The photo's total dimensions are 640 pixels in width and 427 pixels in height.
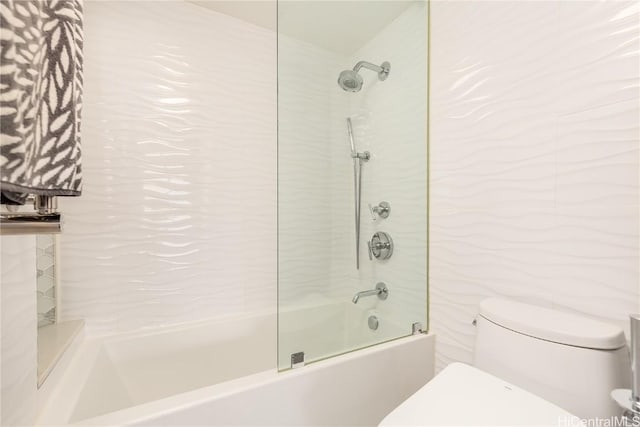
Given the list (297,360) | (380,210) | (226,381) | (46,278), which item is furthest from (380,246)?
(46,278)

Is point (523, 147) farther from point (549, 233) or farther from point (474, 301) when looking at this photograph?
point (474, 301)

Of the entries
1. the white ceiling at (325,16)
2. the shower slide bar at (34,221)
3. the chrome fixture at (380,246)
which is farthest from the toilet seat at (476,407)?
the white ceiling at (325,16)

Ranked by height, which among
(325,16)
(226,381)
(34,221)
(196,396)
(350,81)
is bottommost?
(226,381)

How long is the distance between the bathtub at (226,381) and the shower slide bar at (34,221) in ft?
2.03

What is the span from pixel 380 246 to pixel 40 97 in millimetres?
1302

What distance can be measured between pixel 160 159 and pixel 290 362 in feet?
3.80

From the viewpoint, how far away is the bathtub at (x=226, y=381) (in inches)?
34.0

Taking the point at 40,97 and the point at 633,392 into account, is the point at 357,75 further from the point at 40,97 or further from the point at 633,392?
the point at 633,392

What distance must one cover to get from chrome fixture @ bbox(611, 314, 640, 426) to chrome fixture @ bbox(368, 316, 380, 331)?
0.78 metres

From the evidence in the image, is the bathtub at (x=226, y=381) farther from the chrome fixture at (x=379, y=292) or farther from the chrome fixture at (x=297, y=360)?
the chrome fixture at (x=379, y=292)

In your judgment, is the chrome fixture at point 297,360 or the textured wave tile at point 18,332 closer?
the textured wave tile at point 18,332

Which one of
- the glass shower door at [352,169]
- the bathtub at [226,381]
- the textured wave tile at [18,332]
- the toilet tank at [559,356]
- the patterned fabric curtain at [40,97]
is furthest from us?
the glass shower door at [352,169]

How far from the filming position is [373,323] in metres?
1.33

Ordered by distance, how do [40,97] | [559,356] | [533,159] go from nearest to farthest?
[40,97] < [559,356] < [533,159]
